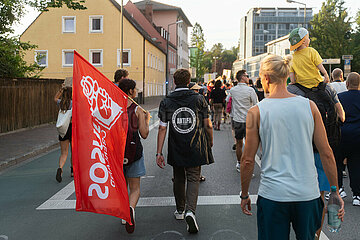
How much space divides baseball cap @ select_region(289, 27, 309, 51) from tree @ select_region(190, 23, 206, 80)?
75.6 m

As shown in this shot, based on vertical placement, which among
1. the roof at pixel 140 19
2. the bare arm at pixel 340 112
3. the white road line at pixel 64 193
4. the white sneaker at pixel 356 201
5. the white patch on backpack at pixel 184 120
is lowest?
the white road line at pixel 64 193

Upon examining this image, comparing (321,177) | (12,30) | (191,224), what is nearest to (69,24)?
(12,30)

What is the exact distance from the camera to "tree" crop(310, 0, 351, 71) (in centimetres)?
4303

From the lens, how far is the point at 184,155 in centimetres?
491

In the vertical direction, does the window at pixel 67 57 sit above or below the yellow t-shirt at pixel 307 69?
above

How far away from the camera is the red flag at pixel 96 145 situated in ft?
13.1

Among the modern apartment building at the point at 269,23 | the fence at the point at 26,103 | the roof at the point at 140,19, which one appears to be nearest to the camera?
the fence at the point at 26,103

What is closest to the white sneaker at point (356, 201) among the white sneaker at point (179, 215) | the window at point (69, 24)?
the white sneaker at point (179, 215)

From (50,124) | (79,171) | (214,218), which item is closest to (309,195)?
(79,171)

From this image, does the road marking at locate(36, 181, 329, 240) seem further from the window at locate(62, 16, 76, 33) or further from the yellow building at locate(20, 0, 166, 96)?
the window at locate(62, 16, 76, 33)

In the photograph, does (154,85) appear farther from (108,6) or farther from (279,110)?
Result: (279,110)

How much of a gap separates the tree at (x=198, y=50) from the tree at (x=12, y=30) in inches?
Result: 2569

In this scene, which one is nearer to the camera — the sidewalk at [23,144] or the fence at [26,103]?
the sidewalk at [23,144]

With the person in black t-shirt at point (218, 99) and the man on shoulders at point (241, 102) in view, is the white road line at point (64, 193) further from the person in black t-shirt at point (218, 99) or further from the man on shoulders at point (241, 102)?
the person in black t-shirt at point (218, 99)
